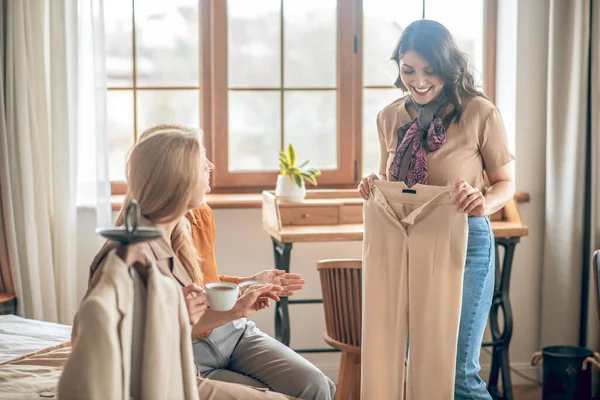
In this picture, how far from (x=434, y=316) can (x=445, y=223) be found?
27 centimetres

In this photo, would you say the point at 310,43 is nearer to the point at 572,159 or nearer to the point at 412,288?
the point at 572,159

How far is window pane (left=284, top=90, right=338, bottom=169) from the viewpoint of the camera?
3.76 metres

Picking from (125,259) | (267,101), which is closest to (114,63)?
(267,101)

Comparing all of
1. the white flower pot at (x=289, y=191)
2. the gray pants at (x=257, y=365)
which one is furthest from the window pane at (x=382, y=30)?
the gray pants at (x=257, y=365)

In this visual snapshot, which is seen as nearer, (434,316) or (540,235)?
(434,316)

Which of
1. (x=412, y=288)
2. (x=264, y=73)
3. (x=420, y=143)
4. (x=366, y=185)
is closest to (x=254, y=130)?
(x=264, y=73)

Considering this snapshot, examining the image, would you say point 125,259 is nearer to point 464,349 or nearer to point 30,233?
point 464,349

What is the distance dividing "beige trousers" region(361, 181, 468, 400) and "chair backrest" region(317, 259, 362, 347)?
40 cm

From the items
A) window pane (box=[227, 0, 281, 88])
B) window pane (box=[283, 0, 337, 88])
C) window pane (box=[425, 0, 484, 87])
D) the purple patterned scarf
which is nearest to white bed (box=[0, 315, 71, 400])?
the purple patterned scarf

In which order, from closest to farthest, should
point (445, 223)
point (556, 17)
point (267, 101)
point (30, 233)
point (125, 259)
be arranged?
point (125, 259) < point (445, 223) < point (30, 233) < point (556, 17) < point (267, 101)

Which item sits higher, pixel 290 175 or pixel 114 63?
pixel 114 63

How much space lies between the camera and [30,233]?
3225 mm

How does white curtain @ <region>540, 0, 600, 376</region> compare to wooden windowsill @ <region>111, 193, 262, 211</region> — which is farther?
wooden windowsill @ <region>111, 193, 262, 211</region>

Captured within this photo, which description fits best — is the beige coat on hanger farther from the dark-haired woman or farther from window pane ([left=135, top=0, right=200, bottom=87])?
window pane ([left=135, top=0, right=200, bottom=87])
